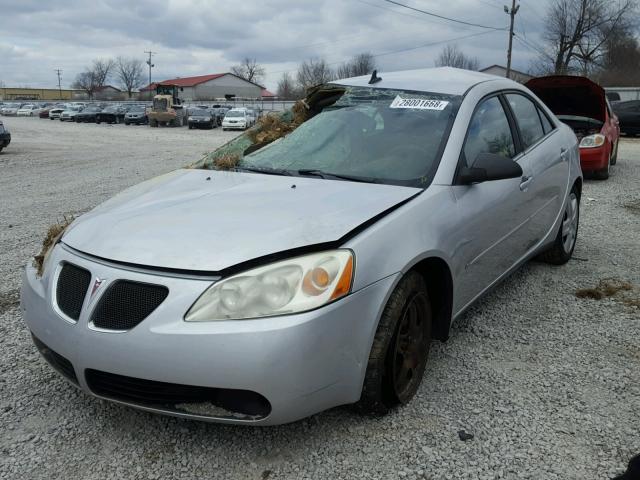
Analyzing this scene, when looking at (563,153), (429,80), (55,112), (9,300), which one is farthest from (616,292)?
(55,112)

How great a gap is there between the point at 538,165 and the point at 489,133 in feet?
2.20

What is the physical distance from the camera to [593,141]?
31.9 feet

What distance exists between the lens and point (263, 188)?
2.87 m

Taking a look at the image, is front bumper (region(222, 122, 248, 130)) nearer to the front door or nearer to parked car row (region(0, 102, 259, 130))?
parked car row (region(0, 102, 259, 130))

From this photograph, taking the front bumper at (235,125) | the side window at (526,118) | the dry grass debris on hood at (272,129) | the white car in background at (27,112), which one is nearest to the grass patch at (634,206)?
the side window at (526,118)

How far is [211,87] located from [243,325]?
101218mm

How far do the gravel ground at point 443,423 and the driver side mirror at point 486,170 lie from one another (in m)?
1.01

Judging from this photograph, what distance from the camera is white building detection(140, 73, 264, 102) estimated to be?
96250mm

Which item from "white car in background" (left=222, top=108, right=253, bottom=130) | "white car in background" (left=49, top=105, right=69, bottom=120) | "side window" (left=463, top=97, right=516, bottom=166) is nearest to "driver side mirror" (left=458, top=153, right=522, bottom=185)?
"side window" (left=463, top=97, right=516, bottom=166)

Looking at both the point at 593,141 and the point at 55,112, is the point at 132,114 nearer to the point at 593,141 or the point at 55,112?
the point at 55,112

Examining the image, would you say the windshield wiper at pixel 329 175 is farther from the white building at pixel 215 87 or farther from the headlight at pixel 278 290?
the white building at pixel 215 87

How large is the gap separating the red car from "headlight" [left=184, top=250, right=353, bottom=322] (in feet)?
27.5

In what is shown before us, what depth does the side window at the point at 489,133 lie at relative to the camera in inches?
130

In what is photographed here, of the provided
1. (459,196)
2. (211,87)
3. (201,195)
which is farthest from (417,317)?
(211,87)
